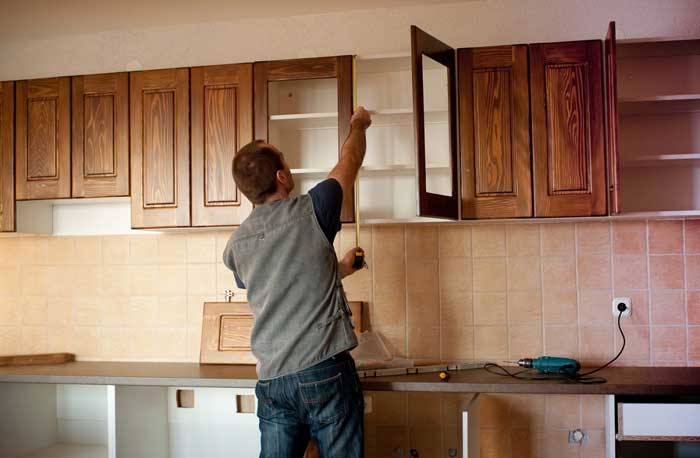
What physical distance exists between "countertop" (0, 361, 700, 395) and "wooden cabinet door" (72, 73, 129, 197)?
30.6 inches

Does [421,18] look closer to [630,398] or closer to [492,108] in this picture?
[492,108]

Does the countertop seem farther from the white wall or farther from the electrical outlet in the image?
the white wall

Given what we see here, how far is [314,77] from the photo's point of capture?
265 centimetres

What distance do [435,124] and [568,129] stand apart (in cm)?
60

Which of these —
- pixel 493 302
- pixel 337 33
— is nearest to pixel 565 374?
pixel 493 302

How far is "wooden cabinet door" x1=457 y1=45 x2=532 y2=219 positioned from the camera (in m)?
2.51

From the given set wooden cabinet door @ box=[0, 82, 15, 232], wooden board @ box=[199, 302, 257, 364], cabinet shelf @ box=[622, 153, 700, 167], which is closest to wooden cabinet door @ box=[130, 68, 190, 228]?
wooden board @ box=[199, 302, 257, 364]

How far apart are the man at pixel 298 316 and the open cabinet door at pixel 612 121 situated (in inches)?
40.4

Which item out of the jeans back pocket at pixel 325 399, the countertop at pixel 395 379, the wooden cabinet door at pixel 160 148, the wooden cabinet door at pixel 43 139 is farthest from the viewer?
the wooden cabinet door at pixel 43 139

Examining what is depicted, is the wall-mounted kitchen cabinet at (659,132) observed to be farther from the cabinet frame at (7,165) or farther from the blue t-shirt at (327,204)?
the cabinet frame at (7,165)

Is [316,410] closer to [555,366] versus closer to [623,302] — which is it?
[555,366]

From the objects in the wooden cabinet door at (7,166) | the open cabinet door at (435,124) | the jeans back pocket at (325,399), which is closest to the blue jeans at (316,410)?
the jeans back pocket at (325,399)

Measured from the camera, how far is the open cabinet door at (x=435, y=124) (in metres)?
2.31

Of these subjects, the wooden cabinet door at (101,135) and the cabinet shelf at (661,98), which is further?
the wooden cabinet door at (101,135)
